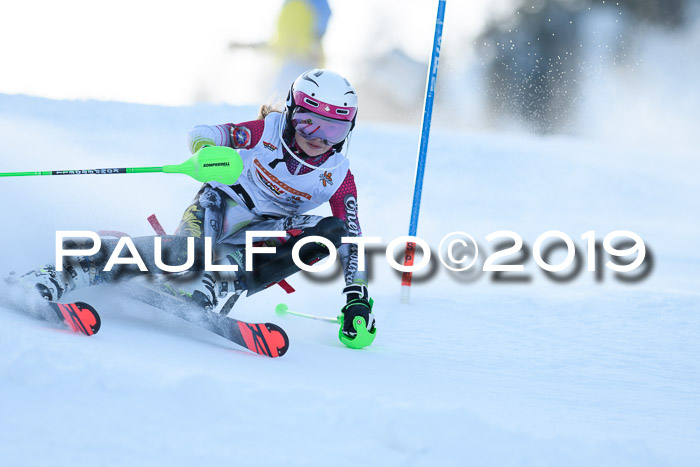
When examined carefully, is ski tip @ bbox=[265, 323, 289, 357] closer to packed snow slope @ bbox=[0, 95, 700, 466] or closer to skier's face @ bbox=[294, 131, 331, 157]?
packed snow slope @ bbox=[0, 95, 700, 466]

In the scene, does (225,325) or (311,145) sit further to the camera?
(311,145)

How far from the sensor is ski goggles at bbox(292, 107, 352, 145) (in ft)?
10.6

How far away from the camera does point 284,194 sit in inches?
137

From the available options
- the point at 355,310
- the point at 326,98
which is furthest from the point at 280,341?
the point at 326,98

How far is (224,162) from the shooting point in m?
3.02

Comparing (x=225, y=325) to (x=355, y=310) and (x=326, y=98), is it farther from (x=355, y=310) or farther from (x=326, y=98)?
(x=326, y=98)

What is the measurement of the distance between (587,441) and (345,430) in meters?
0.68

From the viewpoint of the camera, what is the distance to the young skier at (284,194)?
324 centimetres

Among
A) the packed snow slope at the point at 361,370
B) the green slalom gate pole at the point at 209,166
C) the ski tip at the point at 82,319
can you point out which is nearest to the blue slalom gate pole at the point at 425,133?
the packed snow slope at the point at 361,370

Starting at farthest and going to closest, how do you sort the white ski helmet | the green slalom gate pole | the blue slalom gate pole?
the blue slalom gate pole, the white ski helmet, the green slalom gate pole

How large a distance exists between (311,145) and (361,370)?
3.89 feet

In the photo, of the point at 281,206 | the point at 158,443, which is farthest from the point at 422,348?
the point at 158,443

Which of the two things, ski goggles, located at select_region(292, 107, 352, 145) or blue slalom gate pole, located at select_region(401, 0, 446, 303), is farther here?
blue slalom gate pole, located at select_region(401, 0, 446, 303)

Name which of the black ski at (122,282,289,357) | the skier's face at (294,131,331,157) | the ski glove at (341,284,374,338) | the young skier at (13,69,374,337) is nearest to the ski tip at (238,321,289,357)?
the black ski at (122,282,289,357)
